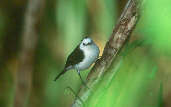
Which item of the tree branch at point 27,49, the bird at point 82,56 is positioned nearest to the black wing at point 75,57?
the bird at point 82,56

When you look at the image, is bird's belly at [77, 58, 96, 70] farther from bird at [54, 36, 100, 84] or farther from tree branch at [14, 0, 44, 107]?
tree branch at [14, 0, 44, 107]

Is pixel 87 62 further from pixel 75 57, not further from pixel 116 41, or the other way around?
pixel 116 41

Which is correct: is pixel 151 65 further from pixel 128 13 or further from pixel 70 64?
pixel 70 64

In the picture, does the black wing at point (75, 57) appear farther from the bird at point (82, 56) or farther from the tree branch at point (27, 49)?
the tree branch at point (27, 49)

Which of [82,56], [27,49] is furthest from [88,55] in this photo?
[27,49]

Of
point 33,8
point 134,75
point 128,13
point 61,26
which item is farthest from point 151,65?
point 33,8

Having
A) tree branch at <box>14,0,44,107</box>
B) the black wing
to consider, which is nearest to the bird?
the black wing
